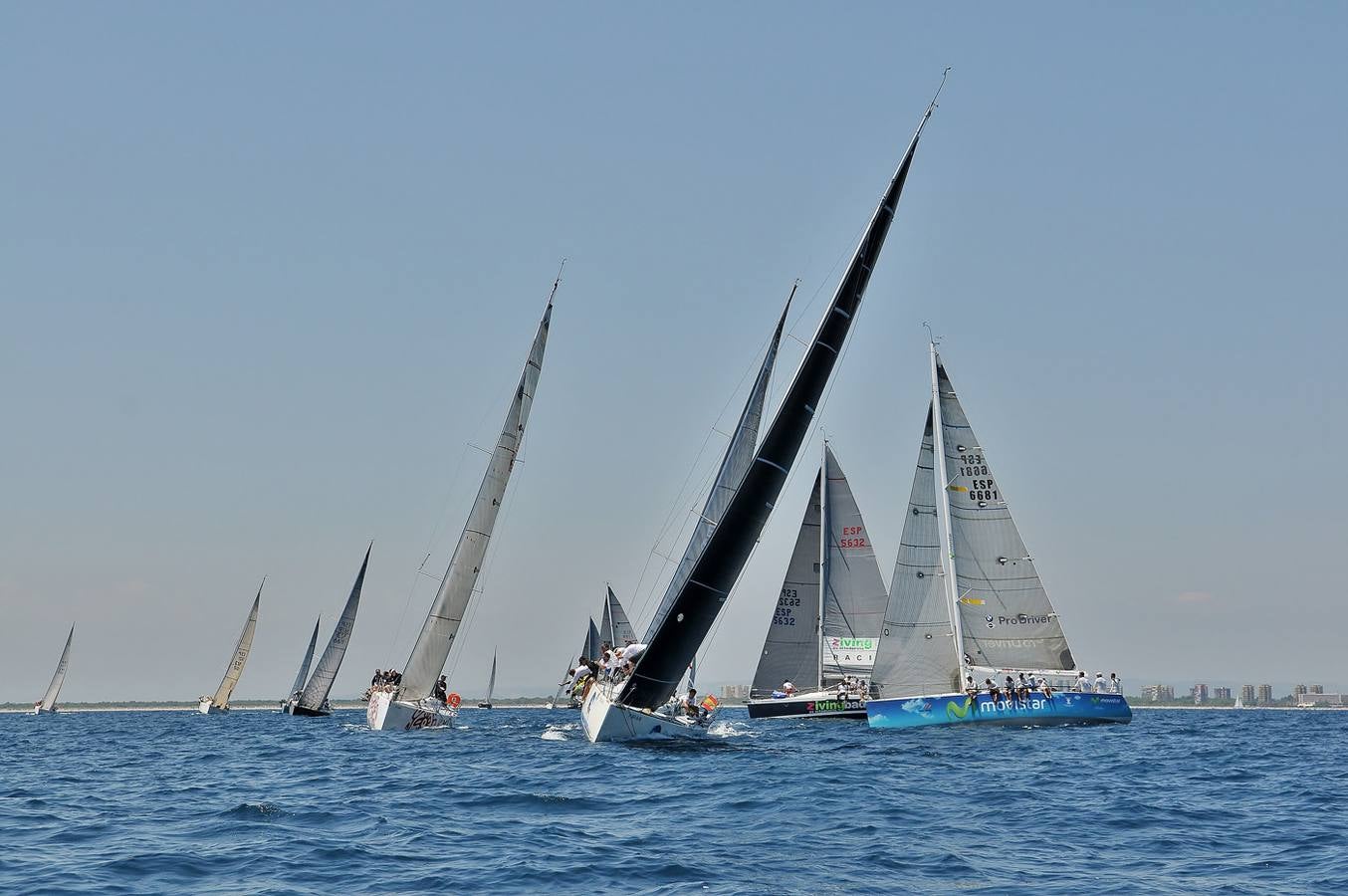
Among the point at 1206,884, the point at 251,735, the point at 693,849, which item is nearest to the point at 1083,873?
the point at 1206,884

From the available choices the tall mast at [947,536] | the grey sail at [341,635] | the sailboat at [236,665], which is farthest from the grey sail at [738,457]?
the sailboat at [236,665]

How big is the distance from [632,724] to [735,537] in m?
5.14

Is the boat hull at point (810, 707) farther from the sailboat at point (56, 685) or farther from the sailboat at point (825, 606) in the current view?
the sailboat at point (56, 685)

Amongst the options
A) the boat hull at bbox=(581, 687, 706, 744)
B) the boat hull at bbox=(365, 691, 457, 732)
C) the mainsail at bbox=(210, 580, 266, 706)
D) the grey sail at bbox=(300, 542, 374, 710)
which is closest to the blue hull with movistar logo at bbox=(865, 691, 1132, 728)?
the boat hull at bbox=(581, 687, 706, 744)

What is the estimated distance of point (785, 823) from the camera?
17.1 m

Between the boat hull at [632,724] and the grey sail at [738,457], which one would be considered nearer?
the boat hull at [632,724]

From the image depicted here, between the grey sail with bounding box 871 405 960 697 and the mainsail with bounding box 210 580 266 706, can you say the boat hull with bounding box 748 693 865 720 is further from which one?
the mainsail with bounding box 210 580 266 706

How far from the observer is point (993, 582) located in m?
41.5

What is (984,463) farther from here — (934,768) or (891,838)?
(891,838)

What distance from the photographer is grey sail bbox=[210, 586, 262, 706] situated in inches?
3681

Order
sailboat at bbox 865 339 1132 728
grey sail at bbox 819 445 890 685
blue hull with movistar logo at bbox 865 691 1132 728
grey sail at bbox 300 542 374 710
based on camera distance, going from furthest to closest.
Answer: grey sail at bbox 300 542 374 710 → grey sail at bbox 819 445 890 685 → sailboat at bbox 865 339 1132 728 → blue hull with movistar logo at bbox 865 691 1132 728

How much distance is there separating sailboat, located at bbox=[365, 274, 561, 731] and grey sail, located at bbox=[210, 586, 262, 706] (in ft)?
166

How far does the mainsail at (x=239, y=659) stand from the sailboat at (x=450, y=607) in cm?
5047

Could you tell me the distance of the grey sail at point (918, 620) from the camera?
41125mm
